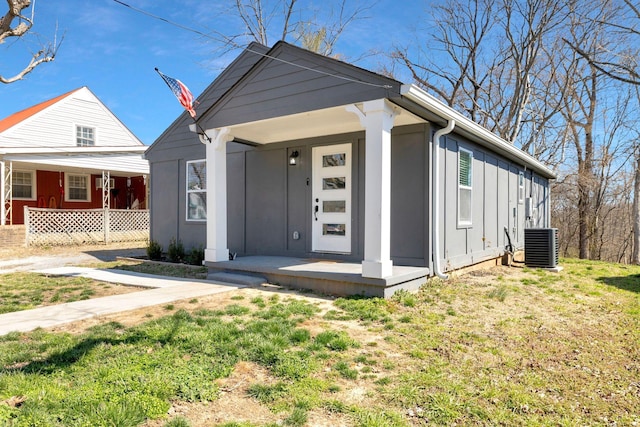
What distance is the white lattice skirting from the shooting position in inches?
502

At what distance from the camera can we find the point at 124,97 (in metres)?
19.5

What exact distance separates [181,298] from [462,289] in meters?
4.01

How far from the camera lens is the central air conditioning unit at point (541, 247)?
854cm

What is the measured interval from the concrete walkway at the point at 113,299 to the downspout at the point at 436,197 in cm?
309

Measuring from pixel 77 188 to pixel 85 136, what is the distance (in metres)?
2.76

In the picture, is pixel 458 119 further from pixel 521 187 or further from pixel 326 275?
pixel 521 187

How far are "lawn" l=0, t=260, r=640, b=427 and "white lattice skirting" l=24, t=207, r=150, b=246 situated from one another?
10585 millimetres

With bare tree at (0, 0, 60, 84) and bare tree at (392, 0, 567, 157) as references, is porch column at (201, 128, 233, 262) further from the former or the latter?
bare tree at (392, 0, 567, 157)

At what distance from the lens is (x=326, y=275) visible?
5660 millimetres

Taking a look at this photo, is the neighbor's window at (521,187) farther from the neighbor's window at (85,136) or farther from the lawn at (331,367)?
the neighbor's window at (85,136)

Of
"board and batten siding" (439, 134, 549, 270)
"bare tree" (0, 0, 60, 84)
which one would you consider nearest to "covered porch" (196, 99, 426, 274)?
"board and batten siding" (439, 134, 549, 270)

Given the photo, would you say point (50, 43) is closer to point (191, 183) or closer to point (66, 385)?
point (191, 183)

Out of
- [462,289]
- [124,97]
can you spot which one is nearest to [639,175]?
[462,289]

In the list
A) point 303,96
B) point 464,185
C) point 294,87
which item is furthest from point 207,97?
point 464,185
